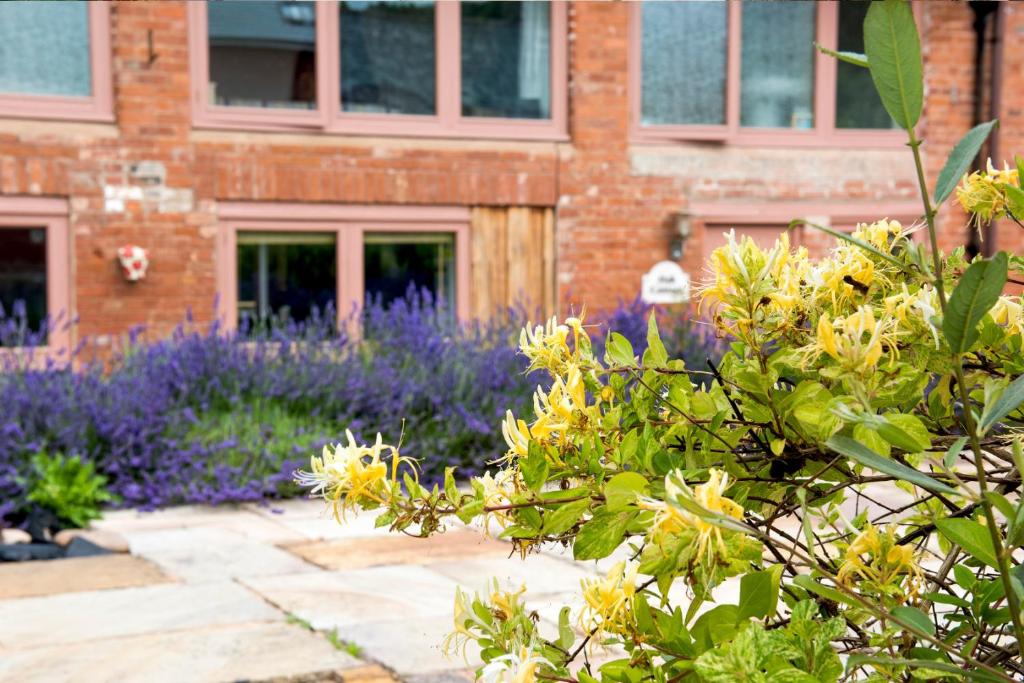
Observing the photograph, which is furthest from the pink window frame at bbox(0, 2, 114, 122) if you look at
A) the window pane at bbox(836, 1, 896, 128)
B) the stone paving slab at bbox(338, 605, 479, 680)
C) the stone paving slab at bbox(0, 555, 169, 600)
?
the window pane at bbox(836, 1, 896, 128)

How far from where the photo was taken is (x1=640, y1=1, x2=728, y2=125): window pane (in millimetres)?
10781

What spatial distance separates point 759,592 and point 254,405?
21.0 feet

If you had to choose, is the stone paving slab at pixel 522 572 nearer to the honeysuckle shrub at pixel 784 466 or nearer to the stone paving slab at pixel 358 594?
the stone paving slab at pixel 358 594

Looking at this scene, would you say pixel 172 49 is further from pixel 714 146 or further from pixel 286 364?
pixel 714 146

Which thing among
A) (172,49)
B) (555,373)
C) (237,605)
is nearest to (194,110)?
(172,49)

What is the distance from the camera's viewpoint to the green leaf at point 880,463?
1186 mm

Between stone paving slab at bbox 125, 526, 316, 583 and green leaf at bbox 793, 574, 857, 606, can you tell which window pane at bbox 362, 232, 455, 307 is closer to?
stone paving slab at bbox 125, 526, 316, 583

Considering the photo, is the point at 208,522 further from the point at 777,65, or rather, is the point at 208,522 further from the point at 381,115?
the point at 777,65

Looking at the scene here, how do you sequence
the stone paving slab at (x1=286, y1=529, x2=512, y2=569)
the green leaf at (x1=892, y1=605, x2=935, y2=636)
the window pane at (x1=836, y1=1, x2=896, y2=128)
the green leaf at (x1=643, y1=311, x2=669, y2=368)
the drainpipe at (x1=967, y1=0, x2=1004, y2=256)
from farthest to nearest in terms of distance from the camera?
the window pane at (x1=836, y1=1, x2=896, y2=128)
the drainpipe at (x1=967, y1=0, x2=1004, y2=256)
the stone paving slab at (x1=286, y1=529, x2=512, y2=569)
the green leaf at (x1=643, y1=311, x2=669, y2=368)
the green leaf at (x1=892, y1=605, x2=935, y2=636)

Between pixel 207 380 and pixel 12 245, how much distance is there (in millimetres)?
2560

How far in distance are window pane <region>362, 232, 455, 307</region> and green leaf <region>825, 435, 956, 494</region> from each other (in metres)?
8.91

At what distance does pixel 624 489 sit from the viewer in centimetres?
142

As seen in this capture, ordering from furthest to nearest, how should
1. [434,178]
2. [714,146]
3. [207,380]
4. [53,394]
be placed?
[714,146] → [434,178] → [207,380] → [53,394]

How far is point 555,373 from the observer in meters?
1.70
